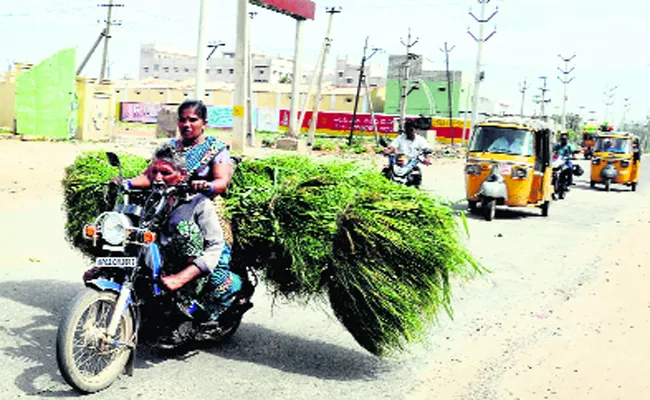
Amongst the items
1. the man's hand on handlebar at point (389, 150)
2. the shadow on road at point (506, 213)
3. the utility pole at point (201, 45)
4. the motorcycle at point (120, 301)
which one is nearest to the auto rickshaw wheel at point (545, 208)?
the shadow on road at point (506, 213)

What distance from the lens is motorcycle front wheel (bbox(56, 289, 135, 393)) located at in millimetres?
4137

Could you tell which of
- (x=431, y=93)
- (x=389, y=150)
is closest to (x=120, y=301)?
(x=389, y=150)

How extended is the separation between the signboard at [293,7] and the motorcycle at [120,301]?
26128mm

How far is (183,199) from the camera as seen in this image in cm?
472

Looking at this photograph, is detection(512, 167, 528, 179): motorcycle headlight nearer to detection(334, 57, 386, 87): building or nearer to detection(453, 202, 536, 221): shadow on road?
detection(453, 202, 536, 221): shadow on road

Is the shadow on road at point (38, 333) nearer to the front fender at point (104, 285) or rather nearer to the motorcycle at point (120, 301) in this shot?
the motorcycle at point (120, 301)

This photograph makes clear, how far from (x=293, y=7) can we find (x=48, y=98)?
10920mm

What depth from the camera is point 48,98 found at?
93.0ft

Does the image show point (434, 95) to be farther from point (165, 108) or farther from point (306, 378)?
point (306, 378)

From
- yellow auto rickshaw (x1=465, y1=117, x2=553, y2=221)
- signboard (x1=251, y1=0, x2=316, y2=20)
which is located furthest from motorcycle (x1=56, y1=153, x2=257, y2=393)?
signboard (x1=251, y1=0, x2=316, y2=20)

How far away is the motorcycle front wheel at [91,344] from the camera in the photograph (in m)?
4.14

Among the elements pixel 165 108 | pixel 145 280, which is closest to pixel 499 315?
pixel 145 280

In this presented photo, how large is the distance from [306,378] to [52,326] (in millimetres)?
2099

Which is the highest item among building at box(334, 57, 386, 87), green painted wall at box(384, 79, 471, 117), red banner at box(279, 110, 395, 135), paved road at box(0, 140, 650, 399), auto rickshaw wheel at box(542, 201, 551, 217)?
building at box(334, 57, 386, 87)
